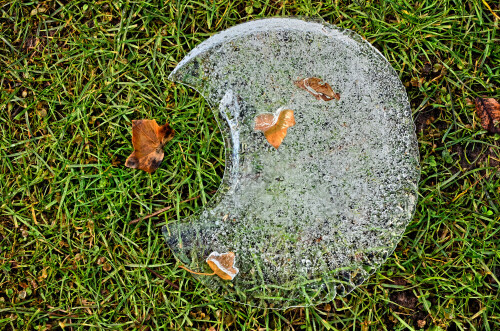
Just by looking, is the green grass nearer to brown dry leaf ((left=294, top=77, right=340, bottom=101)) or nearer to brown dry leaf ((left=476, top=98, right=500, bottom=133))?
brown dry leaf ((left=476, top=98, right=500, bottom=133))

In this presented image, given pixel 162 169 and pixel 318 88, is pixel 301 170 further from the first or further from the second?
pixel 162 169

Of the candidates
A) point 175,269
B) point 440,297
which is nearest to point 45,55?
point 175,269

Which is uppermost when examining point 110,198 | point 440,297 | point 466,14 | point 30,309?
point 466,14

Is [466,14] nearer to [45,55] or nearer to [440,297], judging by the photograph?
[440,297]

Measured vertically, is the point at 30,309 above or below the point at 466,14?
below

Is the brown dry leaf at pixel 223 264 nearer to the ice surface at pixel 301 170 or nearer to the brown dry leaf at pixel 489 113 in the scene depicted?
the ice surface at pixel 301 170

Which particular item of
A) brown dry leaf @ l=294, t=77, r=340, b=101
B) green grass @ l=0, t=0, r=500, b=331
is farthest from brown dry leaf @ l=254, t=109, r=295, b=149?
green grass @ l=0, t=0, r=500, b=331

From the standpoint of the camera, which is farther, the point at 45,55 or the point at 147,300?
the point at 45,55
